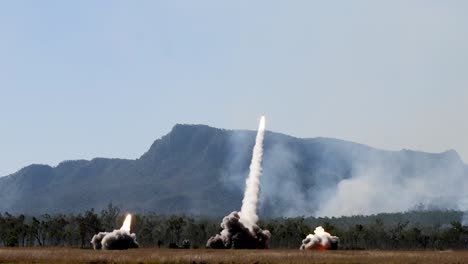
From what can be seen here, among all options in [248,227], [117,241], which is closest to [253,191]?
[248,227]

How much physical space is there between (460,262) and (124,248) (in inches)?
2461

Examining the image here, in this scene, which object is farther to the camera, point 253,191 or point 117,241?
Result: point 253,191

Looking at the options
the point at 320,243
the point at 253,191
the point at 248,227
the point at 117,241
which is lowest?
the point at 117,241

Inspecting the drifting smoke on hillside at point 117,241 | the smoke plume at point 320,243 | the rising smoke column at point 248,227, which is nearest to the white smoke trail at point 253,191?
the rising smoke column at point 248,227

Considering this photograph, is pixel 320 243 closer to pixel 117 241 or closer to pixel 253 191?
pixel 253 191

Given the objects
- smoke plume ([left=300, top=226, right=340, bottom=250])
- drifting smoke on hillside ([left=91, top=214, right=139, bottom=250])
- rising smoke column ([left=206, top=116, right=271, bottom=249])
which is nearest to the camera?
drifting smoke on hillside ([left=91, top=214, right=139, bottom=250])

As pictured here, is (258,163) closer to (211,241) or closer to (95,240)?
(211,241)

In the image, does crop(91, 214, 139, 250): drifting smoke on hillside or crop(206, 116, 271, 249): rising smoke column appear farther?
crop(206, 116, 271, 249): rising smoke column

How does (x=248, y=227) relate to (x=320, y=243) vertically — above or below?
above

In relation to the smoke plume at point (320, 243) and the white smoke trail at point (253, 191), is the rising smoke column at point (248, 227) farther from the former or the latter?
the smoke plume at point (320, 243)

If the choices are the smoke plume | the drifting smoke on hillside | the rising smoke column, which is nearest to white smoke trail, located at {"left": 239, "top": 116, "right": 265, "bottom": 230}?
the rising smoke column

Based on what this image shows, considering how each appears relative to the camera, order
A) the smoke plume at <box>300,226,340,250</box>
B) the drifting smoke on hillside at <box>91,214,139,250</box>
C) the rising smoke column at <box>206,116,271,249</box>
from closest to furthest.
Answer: the drifting smoke on hillside at <box>91,214,139,250</box>
the rising smoke column at <box>206,116,271,249</box>
the smoke plume at <box>300,226,340,250</box>

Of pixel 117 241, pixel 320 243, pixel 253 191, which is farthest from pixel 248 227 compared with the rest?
pixel 117 241

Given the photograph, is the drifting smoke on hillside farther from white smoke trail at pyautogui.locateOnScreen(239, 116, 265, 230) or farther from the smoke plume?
the smoke plume
